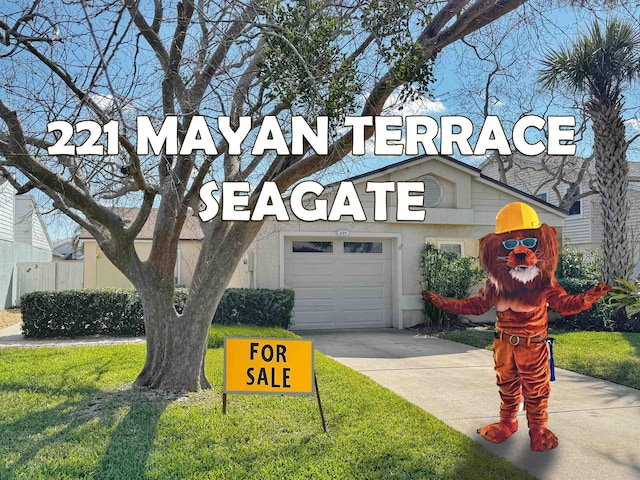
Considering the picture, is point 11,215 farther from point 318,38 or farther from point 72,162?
point 318,38

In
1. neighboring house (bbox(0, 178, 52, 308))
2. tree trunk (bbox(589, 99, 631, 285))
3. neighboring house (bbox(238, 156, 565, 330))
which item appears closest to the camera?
tree trunk (bbox(589, 99, 631, 285))

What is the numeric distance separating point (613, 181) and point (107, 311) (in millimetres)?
12350

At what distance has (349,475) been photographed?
4.59 metres

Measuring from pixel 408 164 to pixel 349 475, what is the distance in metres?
10.6

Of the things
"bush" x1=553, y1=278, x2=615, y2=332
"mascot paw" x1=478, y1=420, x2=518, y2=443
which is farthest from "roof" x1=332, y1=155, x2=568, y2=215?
"mascot paw" x1=478, y1=420, x2=518, y2=443

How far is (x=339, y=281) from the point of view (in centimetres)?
1454

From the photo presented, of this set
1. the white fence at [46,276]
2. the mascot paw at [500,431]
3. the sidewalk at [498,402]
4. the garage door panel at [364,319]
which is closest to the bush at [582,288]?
the sidewalk at [498,402]

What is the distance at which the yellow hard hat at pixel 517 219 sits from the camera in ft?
16.8

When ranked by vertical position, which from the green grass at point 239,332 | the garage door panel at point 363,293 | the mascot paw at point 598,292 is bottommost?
the green grass at point 239,332

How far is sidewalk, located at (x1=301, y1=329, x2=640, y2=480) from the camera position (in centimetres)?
507

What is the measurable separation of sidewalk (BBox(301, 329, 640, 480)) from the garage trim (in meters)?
2.50

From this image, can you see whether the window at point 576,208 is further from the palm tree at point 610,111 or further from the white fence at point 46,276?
the white fence at point 46,276

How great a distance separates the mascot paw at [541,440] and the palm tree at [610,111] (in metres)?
10.1

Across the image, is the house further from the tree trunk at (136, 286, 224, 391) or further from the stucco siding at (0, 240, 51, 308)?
the tree trunk at (136, 286, 224, 391)
